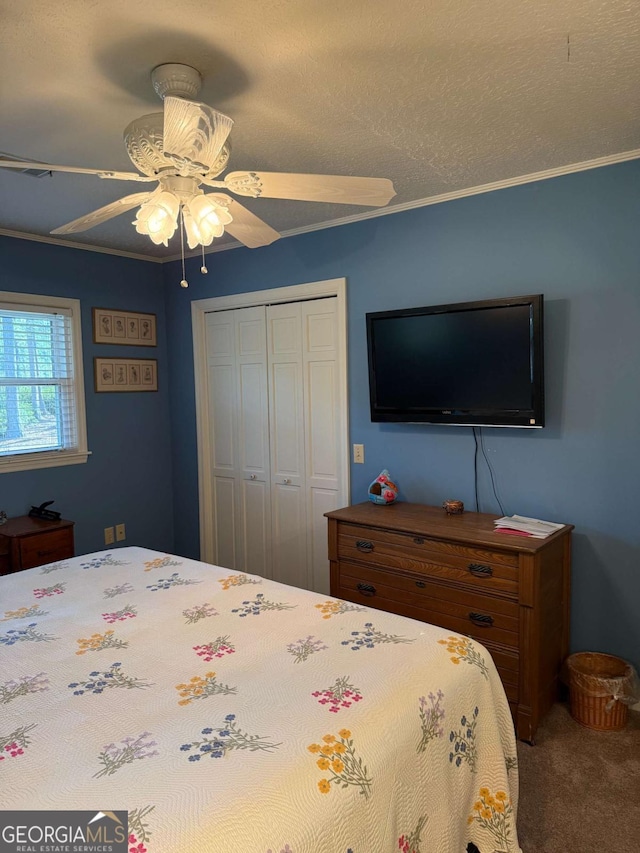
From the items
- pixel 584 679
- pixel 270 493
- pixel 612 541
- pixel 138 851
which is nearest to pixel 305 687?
pixel 138 851

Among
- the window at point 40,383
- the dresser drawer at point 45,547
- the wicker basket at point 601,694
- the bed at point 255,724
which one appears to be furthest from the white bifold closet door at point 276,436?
the bed at point 255,724

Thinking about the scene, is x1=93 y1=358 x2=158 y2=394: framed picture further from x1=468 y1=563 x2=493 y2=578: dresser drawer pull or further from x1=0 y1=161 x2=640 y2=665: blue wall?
x1=468 y1=563 x2=493 y2=578: dresser drawer pull

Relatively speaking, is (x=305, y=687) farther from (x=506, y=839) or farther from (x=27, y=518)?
(x=27, y=518)

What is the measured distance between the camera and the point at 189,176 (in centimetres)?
167

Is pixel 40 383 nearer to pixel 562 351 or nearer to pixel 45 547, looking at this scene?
pixel 45 547

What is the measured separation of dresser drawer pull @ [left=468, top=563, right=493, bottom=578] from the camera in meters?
2.52

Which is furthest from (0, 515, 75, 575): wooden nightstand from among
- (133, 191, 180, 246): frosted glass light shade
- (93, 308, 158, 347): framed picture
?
(133, 191, 180, 246): frosted glass light shade

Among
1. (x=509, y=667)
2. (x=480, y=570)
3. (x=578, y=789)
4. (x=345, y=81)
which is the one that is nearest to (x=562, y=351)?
(x=480, y=570)

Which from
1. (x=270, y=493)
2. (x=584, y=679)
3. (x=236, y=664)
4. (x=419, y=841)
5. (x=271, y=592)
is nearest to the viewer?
(x=419, y=841)

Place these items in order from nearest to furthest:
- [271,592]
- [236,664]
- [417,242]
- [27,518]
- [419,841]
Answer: [419,841], [236,664], [271,592], [417,242], [27,518]

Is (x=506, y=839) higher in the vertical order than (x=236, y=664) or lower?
lower

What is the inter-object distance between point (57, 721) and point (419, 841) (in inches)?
33.8

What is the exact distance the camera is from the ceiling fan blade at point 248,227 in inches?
79.4

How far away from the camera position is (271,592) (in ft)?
6.82
